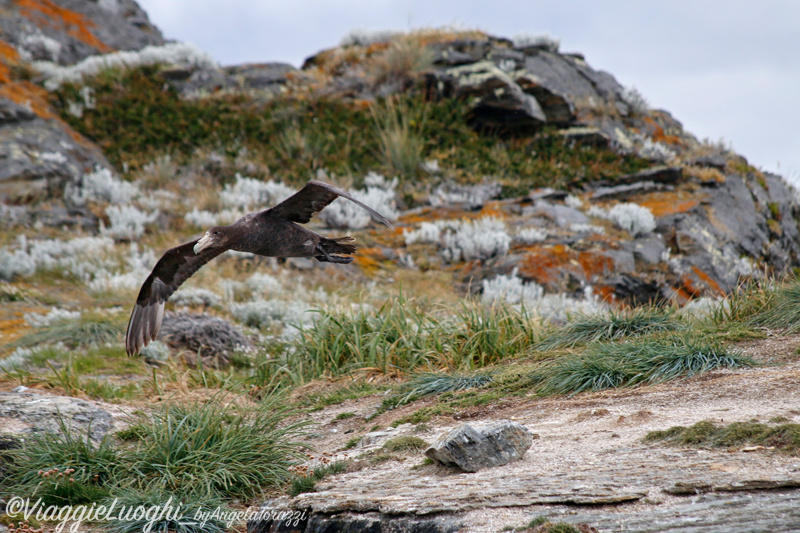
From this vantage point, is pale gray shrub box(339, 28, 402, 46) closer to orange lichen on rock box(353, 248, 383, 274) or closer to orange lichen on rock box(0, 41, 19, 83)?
orange lichen on rock box(0, 41, 19, 83)

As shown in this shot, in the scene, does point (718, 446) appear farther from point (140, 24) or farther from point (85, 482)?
point (140, 24)

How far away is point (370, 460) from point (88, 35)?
18.5m

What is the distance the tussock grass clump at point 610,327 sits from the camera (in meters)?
5.25

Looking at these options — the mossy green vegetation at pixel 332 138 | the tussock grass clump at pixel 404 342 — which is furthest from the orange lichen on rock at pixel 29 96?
the tussock grass clump at pixel 404 342

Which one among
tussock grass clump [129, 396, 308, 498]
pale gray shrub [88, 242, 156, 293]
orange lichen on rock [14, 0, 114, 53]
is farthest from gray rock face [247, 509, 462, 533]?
orange lichen on rock [14, 0, 114, 53]

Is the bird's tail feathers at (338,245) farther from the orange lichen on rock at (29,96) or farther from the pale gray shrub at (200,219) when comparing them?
the orange lichen on rock at (29,96)

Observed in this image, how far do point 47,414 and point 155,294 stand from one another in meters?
1.48

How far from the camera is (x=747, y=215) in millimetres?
11359

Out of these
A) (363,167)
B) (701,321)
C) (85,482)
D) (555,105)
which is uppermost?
(555,105)

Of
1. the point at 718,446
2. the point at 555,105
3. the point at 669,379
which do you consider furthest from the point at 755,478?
the point at 555,105

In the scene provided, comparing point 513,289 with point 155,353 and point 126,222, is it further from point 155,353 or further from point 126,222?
point 126,222

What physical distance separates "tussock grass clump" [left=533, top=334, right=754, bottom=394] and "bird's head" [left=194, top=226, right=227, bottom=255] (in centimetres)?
244

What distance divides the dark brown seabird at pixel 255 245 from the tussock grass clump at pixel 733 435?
79.2 inches

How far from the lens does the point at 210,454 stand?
3.43 metres
